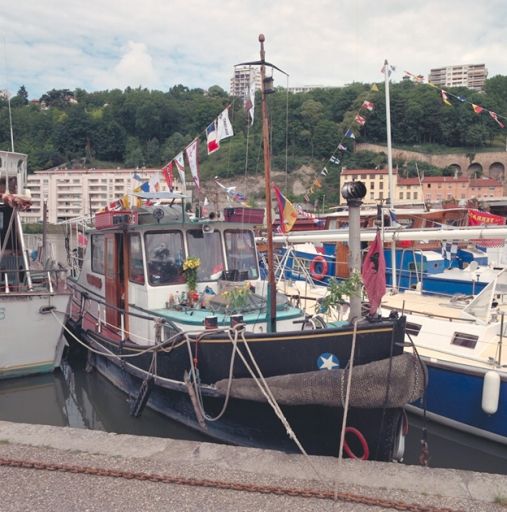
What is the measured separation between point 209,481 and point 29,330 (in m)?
6.91

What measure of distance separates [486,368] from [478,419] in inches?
31.8

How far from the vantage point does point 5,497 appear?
4.30 m

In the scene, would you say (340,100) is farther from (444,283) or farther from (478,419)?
(478,419)

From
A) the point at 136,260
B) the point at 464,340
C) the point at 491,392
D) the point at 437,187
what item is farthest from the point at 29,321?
the point at 437,187

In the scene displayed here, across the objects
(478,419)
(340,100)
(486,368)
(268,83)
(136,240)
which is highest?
(340,100)

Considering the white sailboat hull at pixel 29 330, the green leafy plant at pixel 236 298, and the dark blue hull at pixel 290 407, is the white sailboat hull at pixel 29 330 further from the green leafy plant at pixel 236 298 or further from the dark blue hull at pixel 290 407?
the green leafy plant at pixel 236 298

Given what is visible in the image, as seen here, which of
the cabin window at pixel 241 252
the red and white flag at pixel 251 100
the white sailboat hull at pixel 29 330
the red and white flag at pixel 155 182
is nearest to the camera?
the red and white flag at pixel 251 100

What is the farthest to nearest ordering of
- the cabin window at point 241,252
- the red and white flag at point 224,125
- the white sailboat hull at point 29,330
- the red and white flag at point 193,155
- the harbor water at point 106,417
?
the red and white flag at point 193,155 < the white sailboat hull at point 29,330 < the red and white flag at point 224,125 < the cabin window at point 241,252 < the harbor water at point 106,417

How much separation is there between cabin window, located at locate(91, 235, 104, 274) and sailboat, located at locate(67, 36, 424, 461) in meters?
0.02

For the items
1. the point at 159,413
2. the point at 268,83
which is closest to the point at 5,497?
the point at 159,413

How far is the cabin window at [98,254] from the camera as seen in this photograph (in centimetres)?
1025

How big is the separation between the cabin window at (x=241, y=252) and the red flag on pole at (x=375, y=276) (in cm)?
343

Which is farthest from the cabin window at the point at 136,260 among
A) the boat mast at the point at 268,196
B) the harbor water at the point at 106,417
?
the boat mast at the point at 268,196

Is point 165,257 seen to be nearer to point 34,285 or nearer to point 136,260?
point 136,260
